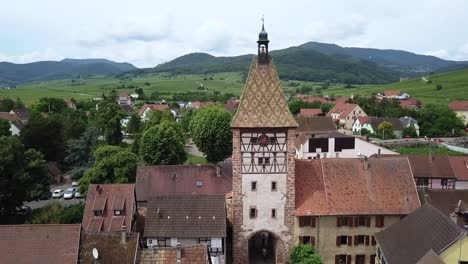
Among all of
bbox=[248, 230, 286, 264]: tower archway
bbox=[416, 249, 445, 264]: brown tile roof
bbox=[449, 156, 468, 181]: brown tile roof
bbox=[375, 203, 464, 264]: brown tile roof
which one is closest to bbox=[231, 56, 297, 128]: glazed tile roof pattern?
bbox=[248, 230, 286, 264]: tower archway

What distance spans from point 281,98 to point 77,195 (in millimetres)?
38978

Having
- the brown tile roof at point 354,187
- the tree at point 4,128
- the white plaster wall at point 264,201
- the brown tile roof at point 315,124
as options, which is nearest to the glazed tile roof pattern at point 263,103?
the white plaster wall at point 264,201

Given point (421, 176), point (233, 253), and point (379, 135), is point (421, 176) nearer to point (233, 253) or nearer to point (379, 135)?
point (233, 253)

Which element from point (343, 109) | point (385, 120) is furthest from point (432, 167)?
point (343, 109)

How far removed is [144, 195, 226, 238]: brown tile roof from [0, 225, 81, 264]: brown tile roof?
10.1 m

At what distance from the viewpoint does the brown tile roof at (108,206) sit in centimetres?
4678

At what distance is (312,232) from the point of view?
→ 1791 inches

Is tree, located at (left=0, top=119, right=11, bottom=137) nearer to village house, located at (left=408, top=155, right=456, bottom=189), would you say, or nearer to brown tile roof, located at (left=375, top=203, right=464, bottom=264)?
village house, located at (left=408, top=155, right=456, bottom=189)

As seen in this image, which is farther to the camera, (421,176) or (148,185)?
(421,176)

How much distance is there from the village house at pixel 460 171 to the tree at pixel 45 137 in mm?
66724

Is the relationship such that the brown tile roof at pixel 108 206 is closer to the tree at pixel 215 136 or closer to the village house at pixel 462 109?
the tree at pixel 215 136

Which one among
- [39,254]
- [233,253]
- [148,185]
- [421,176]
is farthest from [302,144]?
[39,254]

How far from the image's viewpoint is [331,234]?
45469 millimetres

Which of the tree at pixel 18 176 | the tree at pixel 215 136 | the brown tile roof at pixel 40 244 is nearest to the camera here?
the brown tile roof at pixel 40 244
